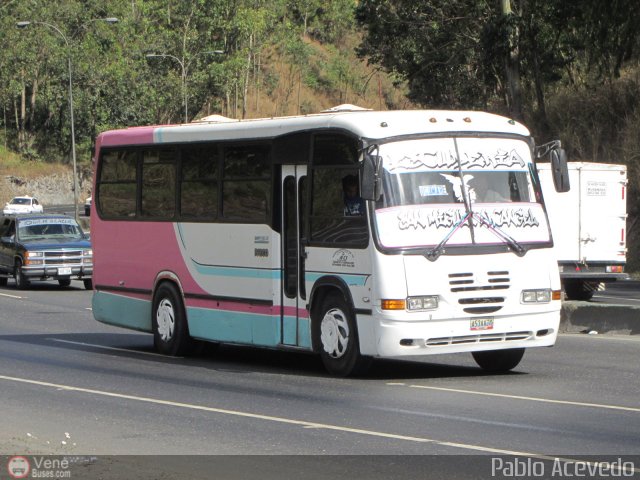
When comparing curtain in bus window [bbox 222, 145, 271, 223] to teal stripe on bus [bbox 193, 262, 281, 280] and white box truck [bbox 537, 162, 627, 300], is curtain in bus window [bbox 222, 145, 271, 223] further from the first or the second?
white box truck [bbox 537, 162, 627, 300]

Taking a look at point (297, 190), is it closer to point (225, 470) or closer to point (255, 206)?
point (255, 206)

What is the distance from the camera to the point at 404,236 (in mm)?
14109

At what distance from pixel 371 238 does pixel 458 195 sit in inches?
43.8

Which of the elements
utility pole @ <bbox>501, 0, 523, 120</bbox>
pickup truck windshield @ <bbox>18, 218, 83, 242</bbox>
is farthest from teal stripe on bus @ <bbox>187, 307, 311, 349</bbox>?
utility pole @ <bbox>501, 0, 523, 120</bbox>

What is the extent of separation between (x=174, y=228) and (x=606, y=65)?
22786mm

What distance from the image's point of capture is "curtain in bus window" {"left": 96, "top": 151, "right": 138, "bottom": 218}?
62.5ft

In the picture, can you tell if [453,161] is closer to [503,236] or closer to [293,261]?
[503,236]

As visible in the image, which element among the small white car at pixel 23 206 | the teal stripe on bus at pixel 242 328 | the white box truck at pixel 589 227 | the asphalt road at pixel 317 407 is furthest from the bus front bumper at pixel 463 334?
the small white car at pixel 23 206

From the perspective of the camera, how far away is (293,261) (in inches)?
611

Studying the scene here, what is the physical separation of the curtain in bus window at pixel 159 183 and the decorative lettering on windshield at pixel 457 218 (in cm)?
471

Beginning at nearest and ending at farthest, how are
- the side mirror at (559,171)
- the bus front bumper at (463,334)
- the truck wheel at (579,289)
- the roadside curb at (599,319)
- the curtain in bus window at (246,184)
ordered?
the bus front bumper at (463,334) → the side mirror at (559,171) → the curtain in bus window at (246,184) → the roadside curb at (599,319) → the truck wheel at (579,289)

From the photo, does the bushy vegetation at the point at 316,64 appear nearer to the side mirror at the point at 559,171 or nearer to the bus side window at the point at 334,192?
the side mirror at the point at 559,171

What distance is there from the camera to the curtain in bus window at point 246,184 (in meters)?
16.1

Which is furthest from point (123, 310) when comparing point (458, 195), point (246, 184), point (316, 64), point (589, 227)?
point (316, 64)
